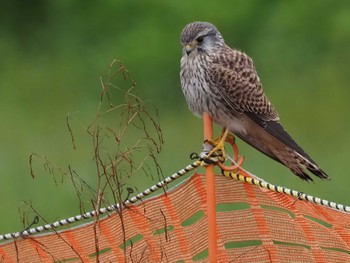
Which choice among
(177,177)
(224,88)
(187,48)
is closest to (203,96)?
(224,88)

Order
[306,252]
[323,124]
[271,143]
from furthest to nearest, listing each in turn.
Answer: [323,124] → [271,143] → [306,252]

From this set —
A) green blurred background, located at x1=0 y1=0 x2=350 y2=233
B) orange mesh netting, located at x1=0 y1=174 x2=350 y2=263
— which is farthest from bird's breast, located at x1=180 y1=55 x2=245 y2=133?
green blurred background, located at x1=0 y1=0 x2=350 y2=233

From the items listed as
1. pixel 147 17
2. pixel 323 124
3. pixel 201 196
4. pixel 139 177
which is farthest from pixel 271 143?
pixel 147 17

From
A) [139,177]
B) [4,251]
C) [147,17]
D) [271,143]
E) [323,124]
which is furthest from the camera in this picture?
[147,17]

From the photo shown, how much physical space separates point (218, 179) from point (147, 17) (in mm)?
5908

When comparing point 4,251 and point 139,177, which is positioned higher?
point 139,177

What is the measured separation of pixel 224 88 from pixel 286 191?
4.93ft

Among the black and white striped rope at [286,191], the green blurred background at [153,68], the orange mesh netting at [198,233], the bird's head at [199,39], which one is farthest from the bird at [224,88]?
the green blurred background at [153,68]

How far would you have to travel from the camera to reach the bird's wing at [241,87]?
670 centimetres

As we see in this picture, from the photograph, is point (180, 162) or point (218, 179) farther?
point (180, 162)

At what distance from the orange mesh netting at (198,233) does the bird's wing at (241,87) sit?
0.95 m

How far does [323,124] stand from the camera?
33.4ft

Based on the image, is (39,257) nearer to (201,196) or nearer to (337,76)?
(201,196)

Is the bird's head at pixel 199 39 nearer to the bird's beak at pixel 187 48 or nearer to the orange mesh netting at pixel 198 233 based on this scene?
the bird's beak at pixel 187 48
